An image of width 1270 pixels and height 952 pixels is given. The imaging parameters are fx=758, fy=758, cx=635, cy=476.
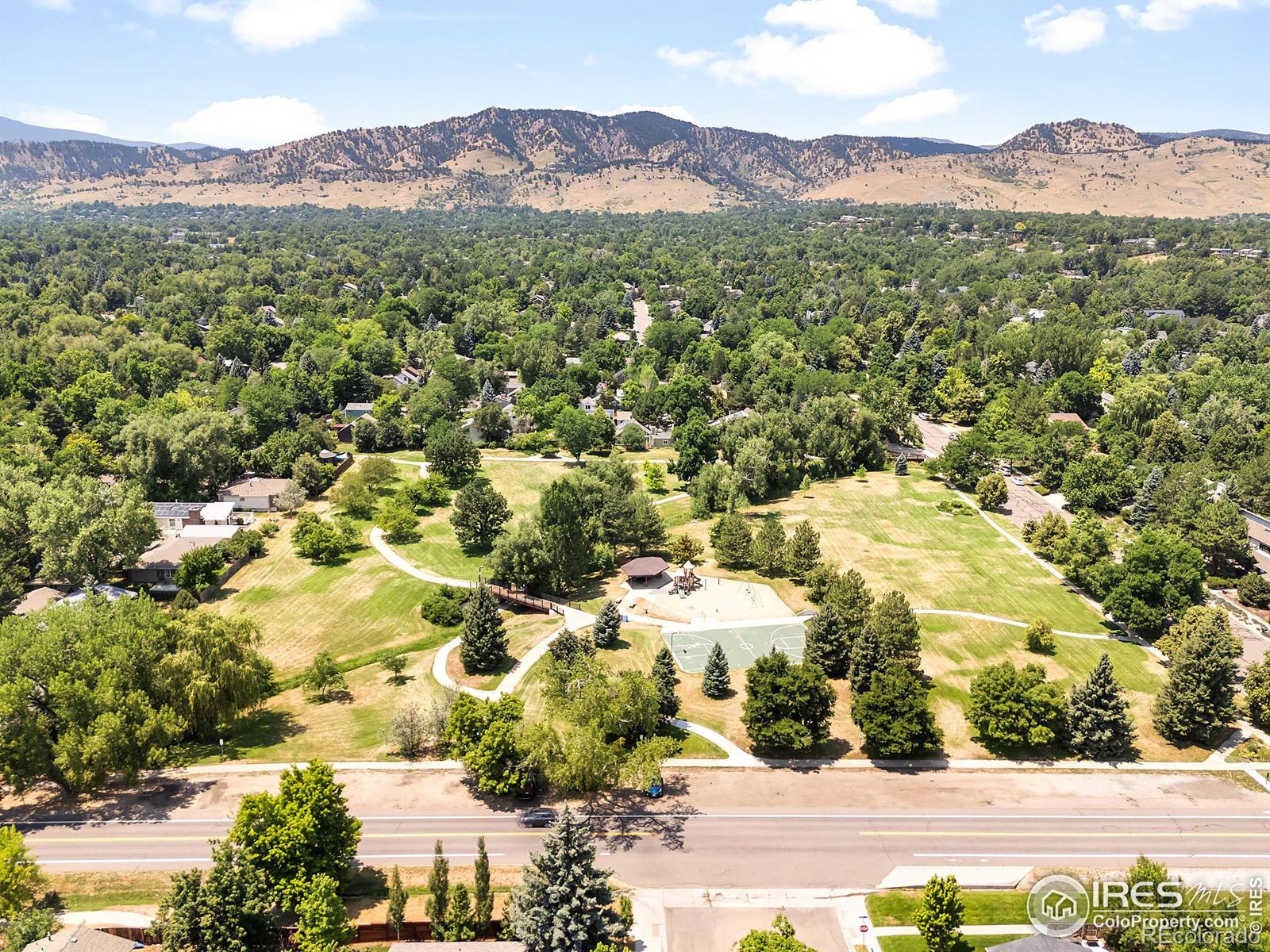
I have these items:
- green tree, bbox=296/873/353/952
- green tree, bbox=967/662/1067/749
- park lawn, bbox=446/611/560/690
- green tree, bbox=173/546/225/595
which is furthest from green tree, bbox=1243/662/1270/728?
green tree, bbox=173/546/225/595

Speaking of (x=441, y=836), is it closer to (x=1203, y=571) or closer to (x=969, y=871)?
(x=969, y=871)

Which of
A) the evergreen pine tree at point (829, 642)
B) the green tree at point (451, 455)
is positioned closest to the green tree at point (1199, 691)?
the evergreen pine tree at point (829, 642)

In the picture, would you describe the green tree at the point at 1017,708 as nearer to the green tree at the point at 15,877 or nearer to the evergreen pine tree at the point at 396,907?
the evergreen pine tree at the point at 396,907

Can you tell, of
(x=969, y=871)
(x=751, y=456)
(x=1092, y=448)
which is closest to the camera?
(x=969, y=871)

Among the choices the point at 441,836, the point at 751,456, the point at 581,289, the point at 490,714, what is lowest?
the point at 441,836

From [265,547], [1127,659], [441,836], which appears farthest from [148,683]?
[1127,659]

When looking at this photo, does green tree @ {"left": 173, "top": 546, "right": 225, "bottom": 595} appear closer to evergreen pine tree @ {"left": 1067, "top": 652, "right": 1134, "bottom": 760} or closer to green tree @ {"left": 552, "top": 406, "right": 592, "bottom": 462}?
green tree @ {"left": 552, "top": 406, "right": 592, "bottom": 462}
